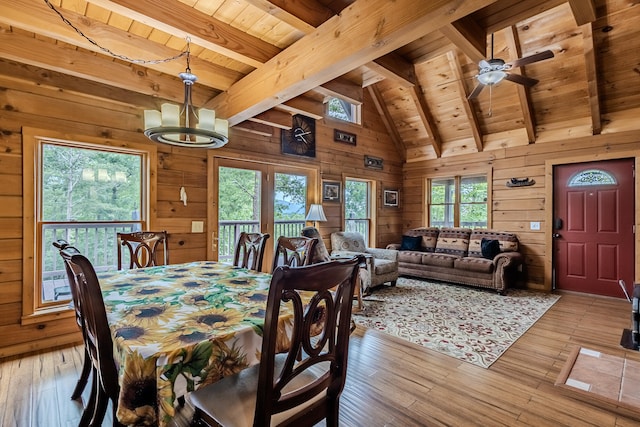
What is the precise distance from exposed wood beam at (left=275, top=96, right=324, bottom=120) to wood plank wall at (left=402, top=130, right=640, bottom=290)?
3.96 m

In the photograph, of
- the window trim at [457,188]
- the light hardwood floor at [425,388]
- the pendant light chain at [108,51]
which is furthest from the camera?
the window trim at [457,188]

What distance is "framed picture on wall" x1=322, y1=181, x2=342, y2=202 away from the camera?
550cm

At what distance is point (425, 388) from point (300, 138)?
395 cm

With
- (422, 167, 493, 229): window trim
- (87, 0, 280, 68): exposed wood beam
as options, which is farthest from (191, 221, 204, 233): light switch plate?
(422, 167, 493, 229): window trim

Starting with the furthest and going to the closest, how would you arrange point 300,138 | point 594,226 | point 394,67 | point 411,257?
point 411,257, point 300,138, point 594,226, point 394,67

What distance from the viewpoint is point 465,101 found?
533 centimetres

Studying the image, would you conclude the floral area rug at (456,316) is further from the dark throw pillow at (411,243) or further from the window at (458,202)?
the window at (458,202)

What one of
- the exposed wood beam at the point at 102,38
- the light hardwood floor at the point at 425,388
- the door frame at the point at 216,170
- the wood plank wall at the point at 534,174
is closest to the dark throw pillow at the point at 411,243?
the wood plank wall at the point at 534,174

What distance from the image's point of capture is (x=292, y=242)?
2.56m

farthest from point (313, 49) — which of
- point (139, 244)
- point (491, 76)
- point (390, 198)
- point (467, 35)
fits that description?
point (390, 198)

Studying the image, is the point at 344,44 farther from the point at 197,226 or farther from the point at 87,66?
the point at 197,226

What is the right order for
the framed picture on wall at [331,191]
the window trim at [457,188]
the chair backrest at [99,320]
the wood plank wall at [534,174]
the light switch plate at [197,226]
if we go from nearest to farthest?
the chair backrest at [99,320] → the light switch plate at [197,226] → the wood plank wall at [534,174] → the framed picture on wall at [331,191] → the window trim at [457,188]

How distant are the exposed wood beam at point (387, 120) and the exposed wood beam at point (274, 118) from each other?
2994 mm

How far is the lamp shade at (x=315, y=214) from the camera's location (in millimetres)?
4936
